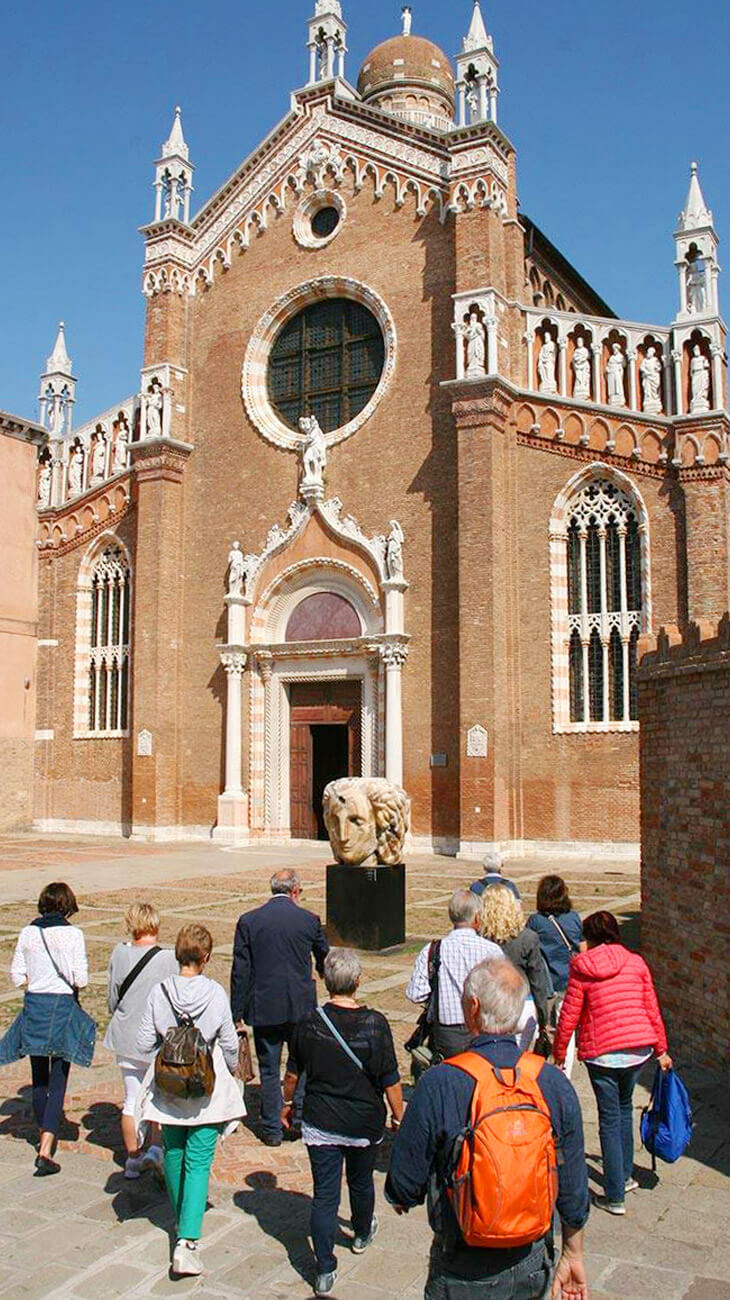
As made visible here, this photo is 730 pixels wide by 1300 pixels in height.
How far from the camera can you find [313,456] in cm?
2545

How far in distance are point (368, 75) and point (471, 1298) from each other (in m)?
37.7

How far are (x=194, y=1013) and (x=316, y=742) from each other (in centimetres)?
2075

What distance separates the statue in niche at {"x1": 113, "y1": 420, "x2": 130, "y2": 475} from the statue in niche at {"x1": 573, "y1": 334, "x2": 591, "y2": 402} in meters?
11.7

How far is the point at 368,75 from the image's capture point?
3538cm

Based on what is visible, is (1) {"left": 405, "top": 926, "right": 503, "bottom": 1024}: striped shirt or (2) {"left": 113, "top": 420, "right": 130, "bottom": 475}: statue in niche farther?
(2) {"left": 113, "top": 420, "right": 130, "bottom": 475}: statue in niche

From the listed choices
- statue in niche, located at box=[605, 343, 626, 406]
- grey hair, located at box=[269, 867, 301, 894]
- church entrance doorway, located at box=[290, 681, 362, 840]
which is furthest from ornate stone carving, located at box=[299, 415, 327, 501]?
grey hair, located at box=[269, 867, 301, 894]

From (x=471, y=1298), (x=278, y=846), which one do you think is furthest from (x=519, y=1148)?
(x=278, y=846)

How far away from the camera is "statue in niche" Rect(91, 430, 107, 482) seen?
96.6 ft

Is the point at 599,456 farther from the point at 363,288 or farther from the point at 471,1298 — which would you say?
the point at 471,1298

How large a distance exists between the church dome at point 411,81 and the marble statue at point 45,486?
48.5 feet

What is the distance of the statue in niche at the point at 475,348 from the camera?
23.0 meters

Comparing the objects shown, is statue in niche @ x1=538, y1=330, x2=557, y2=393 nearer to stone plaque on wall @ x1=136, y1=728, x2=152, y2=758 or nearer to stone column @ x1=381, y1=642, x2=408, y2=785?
stone column @ x1=381, y1=642, x2=408, y2=785

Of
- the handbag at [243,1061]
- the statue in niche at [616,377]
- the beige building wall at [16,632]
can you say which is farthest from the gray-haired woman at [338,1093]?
the beige building wall at [16,632]

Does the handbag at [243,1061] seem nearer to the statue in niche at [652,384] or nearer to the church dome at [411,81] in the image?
the statue in niche at [652,384]
